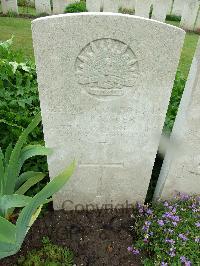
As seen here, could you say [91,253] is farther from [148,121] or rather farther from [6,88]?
[6,88]

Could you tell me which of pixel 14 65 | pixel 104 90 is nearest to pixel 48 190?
pixel 104 90

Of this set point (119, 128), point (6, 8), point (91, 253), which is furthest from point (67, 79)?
point (6, 8)

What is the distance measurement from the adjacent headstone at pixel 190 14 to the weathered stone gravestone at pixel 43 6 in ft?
9.03

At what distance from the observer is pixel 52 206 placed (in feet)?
8.38

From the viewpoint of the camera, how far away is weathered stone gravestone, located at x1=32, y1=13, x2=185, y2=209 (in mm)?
1604

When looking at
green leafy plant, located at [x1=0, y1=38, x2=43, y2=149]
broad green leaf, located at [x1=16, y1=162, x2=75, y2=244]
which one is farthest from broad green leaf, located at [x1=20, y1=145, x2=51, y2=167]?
green leafy plant, located at [x1=0, y1=38, x2=43, y2=149]

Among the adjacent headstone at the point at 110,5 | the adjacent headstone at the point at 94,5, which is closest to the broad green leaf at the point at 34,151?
the adjacent headstone at the point at 110,5

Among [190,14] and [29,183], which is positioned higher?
[29,183]

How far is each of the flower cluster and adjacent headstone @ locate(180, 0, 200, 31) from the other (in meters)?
5.22

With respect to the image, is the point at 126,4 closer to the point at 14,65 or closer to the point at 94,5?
the point at 94,5

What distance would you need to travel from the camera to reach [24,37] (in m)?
5.96

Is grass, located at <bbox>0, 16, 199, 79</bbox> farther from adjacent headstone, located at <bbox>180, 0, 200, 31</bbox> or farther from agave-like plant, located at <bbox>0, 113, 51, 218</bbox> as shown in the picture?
agave-like plant, located at <bbox>0, 113, 51, 218</bbox>

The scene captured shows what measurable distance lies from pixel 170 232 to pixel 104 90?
1082 millimetres

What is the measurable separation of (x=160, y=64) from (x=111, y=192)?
110 centimetres
